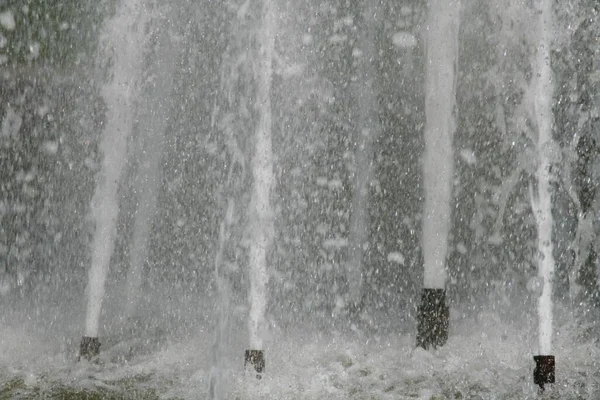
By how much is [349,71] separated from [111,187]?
3.40m

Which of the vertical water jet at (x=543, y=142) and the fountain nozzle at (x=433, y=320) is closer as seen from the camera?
the vertical water jet at (x=543, y=142)

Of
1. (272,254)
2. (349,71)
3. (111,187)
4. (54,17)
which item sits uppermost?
(54,17)

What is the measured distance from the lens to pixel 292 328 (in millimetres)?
6578

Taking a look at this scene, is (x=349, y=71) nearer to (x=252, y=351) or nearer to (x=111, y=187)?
(x=111, y=187)

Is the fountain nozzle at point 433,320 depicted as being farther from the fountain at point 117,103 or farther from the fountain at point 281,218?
the fountain at point 117,103

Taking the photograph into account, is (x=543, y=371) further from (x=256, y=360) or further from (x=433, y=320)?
(x=256, y=360)

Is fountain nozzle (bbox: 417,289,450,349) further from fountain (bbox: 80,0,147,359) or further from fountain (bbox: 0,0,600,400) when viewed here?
fountain (bbox: 80,0,147,359)

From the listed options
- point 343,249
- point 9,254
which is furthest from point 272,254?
point 9,254

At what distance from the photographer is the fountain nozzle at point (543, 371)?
401 cm

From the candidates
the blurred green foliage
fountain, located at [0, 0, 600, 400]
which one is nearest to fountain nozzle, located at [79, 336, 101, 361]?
fountain, located at [0, 0, 600, 400]

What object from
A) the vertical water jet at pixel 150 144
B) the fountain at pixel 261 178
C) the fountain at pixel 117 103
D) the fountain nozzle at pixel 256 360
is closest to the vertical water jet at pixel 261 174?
the fountain at pixel 261 178

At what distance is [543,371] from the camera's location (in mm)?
4008

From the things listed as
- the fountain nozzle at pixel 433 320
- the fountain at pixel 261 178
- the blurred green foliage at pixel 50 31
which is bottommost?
the fountain nozzle at pixel 433 320

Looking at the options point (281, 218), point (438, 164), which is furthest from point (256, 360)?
point (281, 218)
